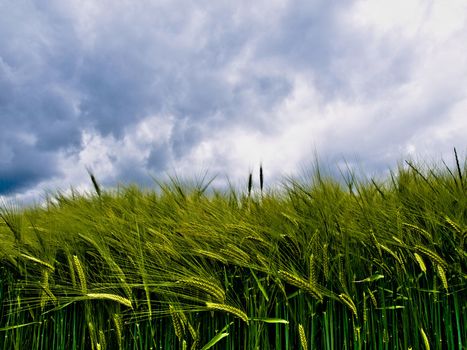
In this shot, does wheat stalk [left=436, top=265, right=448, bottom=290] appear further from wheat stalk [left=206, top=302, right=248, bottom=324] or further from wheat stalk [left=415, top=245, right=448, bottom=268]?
wheat stalk [left=206, top=302, right=248, bottom=324]

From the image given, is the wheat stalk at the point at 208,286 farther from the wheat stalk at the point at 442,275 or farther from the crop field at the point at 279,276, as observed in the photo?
the wheat stalk at the point at 442,275

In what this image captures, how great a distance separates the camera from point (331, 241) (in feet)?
5.01

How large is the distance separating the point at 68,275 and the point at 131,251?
336mm

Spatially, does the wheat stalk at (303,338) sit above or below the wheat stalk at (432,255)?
below

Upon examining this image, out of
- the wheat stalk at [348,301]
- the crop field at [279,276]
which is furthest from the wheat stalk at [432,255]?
the wheat stalk at [348,301]

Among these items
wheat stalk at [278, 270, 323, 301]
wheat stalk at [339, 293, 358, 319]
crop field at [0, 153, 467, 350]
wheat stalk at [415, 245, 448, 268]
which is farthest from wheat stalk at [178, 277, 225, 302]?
wheat stalk at [415, 245, 448, 268]

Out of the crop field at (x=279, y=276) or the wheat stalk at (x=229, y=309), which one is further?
the crop field at (x=279, y=276)

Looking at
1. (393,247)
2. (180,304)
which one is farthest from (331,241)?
(180,304)

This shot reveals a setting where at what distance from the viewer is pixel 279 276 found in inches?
56.4

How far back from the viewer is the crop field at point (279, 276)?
145 centimetres

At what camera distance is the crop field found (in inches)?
57.1

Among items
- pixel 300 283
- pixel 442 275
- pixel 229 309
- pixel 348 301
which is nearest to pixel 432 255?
pixel 442 275

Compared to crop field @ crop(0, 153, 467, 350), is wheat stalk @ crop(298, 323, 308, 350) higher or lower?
lower

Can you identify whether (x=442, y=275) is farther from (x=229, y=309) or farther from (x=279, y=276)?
(x=229, y=309)
